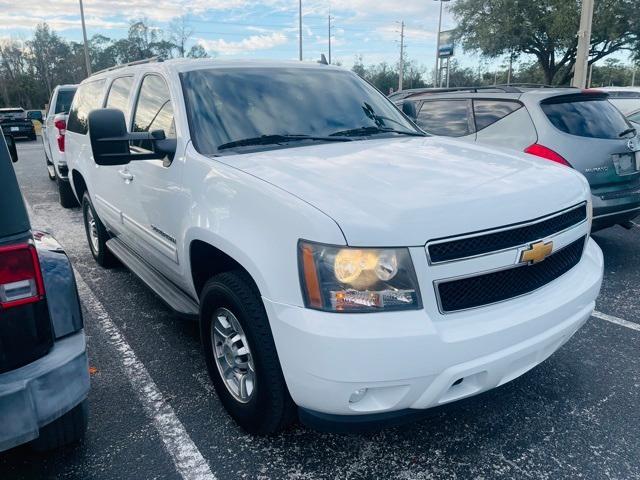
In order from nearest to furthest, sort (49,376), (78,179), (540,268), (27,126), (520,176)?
(49,376) → (540,268) → (520,176) → (78,179) → (27,126)

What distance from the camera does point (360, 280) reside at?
199 cm

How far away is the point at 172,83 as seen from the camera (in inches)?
129

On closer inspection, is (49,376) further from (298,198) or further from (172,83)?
(172,83)

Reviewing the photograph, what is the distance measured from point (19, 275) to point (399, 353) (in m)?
1.38

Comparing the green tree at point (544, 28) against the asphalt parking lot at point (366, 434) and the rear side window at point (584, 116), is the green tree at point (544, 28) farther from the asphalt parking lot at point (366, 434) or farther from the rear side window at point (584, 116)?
the asphalt parking lot at point (366, 434)

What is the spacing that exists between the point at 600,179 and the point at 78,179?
5.40 m

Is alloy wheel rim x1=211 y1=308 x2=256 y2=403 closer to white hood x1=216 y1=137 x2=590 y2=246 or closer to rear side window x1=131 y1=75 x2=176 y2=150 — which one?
white hood x1=216 y1=137 x2=590 y2=246

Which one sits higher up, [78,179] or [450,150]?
[450,150]

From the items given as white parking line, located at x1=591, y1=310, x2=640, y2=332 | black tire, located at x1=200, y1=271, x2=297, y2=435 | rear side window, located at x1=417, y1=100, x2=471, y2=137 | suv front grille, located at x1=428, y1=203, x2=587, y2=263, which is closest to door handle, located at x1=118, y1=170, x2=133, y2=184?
black tire, located at x1=200, y1=271, x2=297, y2=435

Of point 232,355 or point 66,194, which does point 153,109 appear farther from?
point 66,194

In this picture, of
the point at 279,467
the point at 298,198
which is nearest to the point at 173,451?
the point at 279,467

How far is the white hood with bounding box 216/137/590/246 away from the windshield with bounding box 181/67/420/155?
0.29 m

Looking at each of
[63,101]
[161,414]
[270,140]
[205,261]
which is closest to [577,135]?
[270,140]

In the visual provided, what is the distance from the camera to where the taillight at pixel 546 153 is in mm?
4781
